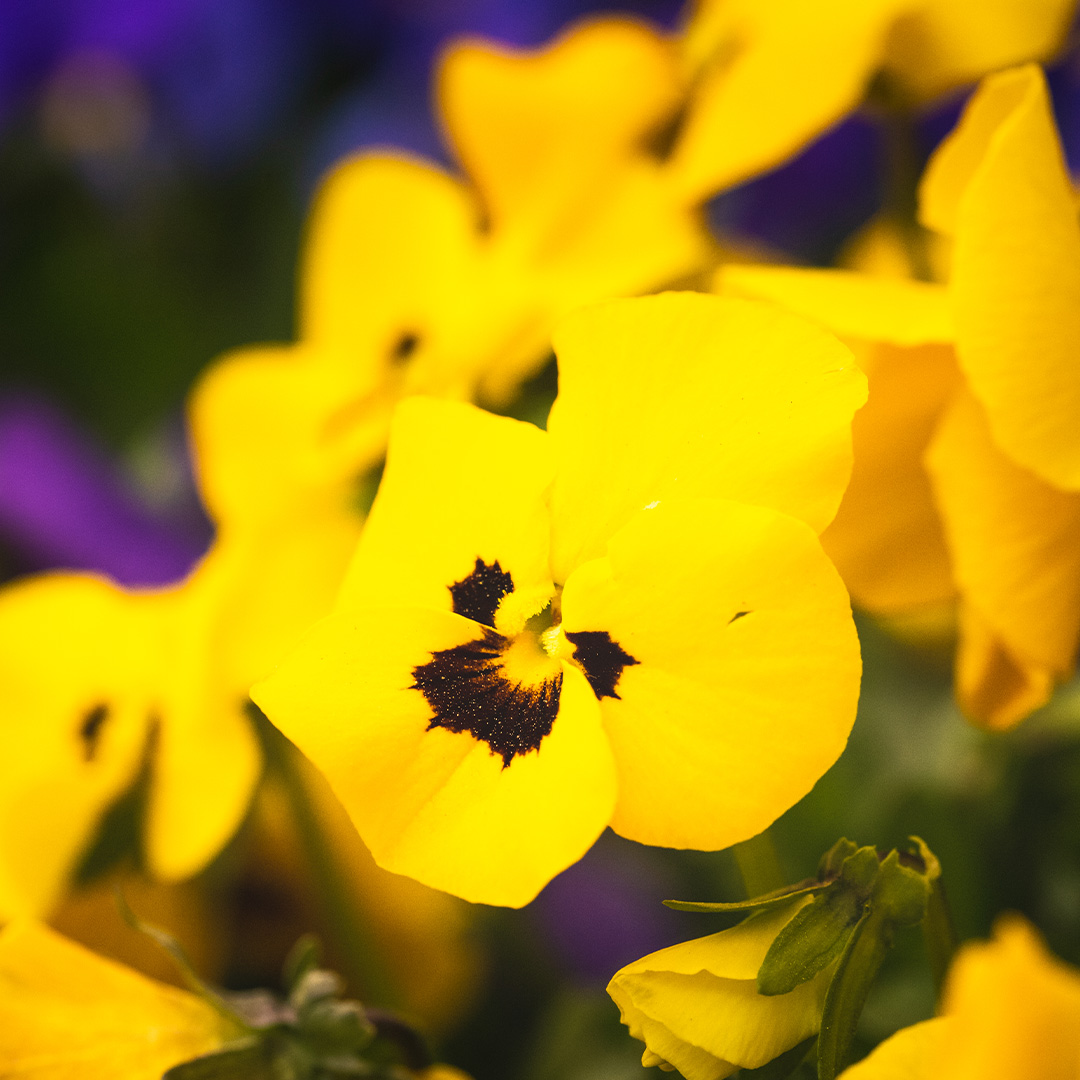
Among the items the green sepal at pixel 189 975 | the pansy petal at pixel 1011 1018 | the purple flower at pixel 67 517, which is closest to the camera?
the pansy petal at pixel 1011 1018

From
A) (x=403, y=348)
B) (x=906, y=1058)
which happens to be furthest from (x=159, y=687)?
(x=906, y=1058)

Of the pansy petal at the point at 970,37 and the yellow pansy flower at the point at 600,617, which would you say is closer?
the yellow pansy flower at the point at 600,617

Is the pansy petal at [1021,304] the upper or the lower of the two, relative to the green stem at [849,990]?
upper

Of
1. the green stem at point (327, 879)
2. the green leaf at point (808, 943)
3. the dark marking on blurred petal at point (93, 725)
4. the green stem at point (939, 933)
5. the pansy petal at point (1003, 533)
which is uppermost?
the pansy petal at point (1003, 533)

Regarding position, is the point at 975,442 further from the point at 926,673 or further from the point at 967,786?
the point at 926,673

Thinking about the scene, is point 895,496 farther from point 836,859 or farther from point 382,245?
point 382,245

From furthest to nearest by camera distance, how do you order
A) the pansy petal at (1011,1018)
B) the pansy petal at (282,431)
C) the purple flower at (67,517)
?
the purple flower at (67,517), the pansy petal at (282,431), the pansy petal at (1011,1018)

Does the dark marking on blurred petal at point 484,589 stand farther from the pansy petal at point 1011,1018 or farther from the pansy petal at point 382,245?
the pansy petal at point 382,245

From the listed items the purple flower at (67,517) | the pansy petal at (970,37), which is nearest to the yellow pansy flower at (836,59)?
the pansy petal at (970,37)
